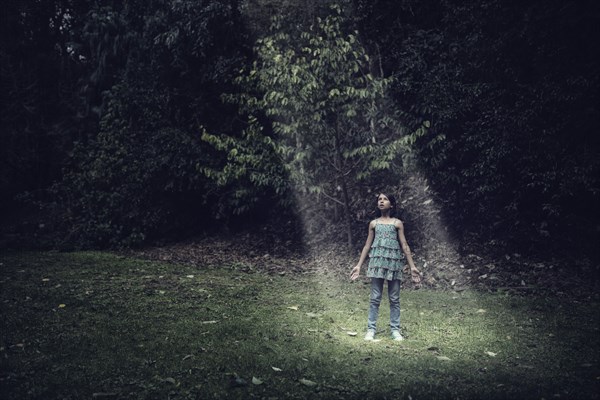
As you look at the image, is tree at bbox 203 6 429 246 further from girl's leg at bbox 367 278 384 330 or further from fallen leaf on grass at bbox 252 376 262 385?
fallen leaf on grass at bbox 252 376 262 385

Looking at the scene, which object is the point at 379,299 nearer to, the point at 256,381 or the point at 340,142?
the point at 256,381

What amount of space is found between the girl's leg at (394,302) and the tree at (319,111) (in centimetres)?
537

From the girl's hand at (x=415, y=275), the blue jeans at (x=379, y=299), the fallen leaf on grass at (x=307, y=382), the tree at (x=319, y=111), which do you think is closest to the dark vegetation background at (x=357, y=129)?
the tree at (x=319, y=111)

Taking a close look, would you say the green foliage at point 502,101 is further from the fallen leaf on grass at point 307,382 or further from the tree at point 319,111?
the fallen leaf on grass at point 307,382

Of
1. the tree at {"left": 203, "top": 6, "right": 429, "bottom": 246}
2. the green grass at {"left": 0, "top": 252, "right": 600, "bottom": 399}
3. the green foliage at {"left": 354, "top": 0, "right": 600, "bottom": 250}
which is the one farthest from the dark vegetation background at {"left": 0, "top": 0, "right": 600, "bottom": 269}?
the green grass at {"left": 0, "top": 252, "right": 600, "bottom": 399}

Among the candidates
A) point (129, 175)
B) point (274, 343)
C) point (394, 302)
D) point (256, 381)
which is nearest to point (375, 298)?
point (394, 302)

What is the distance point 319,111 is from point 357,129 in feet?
4.10

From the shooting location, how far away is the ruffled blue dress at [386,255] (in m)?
6.66

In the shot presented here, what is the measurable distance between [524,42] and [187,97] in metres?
9.75

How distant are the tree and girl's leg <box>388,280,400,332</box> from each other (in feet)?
17.6

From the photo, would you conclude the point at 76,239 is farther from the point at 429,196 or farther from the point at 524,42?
the point at 524,42

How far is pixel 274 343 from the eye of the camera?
21.1ft

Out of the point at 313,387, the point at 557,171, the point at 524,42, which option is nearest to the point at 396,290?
the point at 313,387

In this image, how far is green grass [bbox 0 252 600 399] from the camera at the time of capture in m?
4.92
